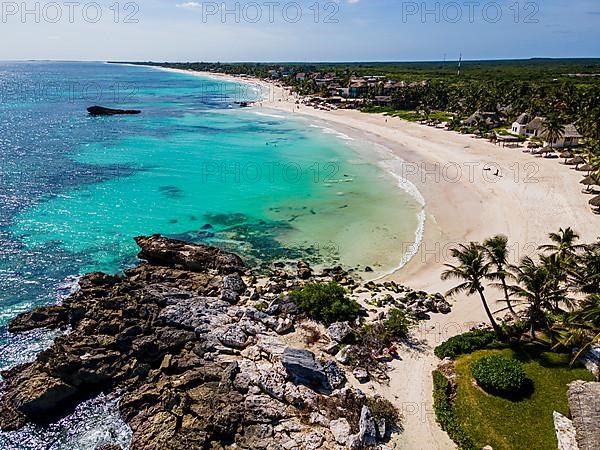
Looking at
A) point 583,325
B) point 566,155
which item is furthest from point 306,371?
point 566,155

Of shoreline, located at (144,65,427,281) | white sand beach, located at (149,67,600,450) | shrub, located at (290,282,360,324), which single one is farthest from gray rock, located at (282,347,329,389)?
shoreline, located at (144,65,427,281)

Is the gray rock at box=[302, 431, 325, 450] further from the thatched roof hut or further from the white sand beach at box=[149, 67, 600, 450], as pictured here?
the thatched roof hut

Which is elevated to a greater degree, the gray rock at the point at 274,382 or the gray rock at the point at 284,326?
the gray rock at the point at 284,326

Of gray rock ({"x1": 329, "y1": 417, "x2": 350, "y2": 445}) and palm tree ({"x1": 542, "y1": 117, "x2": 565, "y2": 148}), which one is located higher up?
palm tree ({"x1": 542, "y1": 117, "x2": 565, "y2": 148})

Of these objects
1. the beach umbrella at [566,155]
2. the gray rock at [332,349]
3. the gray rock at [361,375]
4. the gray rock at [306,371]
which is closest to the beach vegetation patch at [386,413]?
the gray rock at [361,375]

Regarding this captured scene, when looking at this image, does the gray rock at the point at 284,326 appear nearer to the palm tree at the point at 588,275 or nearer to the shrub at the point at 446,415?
the shrub at the point at 446,415

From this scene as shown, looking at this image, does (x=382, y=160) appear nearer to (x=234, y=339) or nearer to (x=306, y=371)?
(x=234, y=339)
